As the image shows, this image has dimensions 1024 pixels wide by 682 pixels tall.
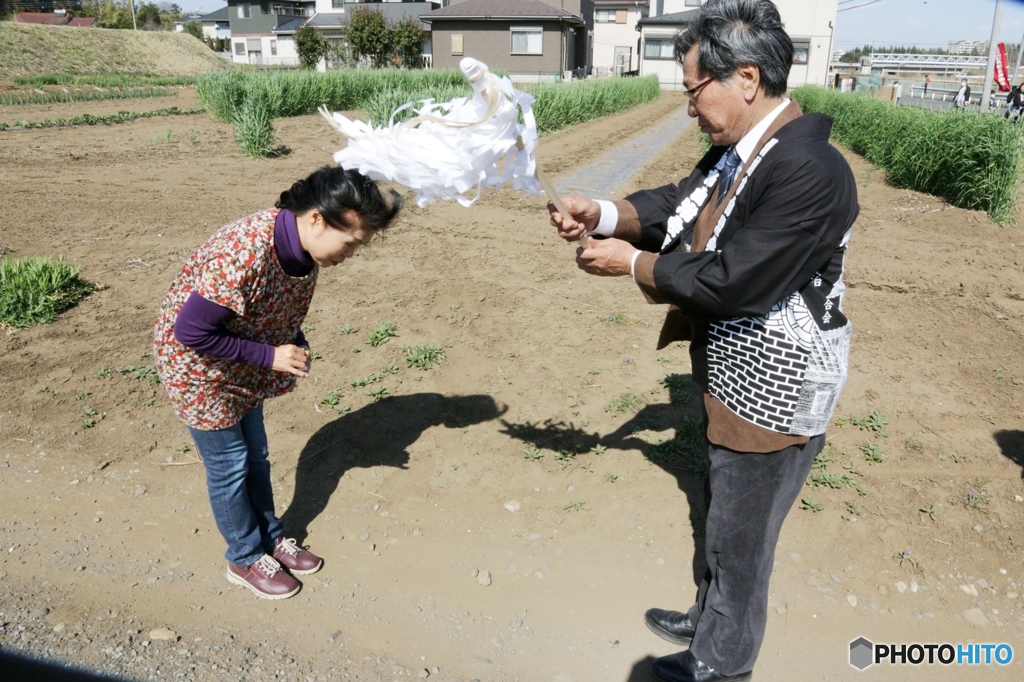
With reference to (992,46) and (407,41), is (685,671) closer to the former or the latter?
(992,46)

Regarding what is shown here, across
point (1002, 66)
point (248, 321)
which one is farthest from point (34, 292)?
point (1002, 66)

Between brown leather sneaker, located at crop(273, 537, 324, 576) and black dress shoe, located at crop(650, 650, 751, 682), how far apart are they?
1300 millimetres

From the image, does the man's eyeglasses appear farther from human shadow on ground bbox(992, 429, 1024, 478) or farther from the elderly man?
human shadow on ground bbox(992, 429, 1024, 478)

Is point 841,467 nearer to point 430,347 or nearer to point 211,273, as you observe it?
point 430,347

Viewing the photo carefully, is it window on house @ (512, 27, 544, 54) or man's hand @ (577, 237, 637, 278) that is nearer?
man's hand @ (577, 237, 637, 278)

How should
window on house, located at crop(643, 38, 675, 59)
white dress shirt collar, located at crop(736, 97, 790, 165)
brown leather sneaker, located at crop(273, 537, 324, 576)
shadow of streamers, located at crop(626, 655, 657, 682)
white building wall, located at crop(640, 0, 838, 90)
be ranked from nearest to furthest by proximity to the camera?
white dress shirt collar, located at crop(736, 97, 790, 165), shadow of streamers, located at crop(626, 655, 657, 682), brown leather sneaker, located at crop(273, 537, 324, 576), white building wall, located at crop(640, 0, 838, 90), window on house, located at crop(643, 38, 675, 59)

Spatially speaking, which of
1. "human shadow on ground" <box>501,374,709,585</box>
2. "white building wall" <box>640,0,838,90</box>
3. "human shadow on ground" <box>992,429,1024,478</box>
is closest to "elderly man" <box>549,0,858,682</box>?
"human shadow on ground" <box>501,374,709,585</box>

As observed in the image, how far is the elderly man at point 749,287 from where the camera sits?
5.71 feet

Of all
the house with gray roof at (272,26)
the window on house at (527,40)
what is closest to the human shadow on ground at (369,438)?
the window on house at (527,40)

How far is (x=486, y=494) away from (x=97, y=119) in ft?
52.9

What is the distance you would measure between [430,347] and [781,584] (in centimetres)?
238

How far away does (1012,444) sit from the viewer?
3584 millimetres

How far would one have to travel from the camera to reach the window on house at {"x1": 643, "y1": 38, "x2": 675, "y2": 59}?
3619cm

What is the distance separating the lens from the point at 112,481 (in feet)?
10.9
